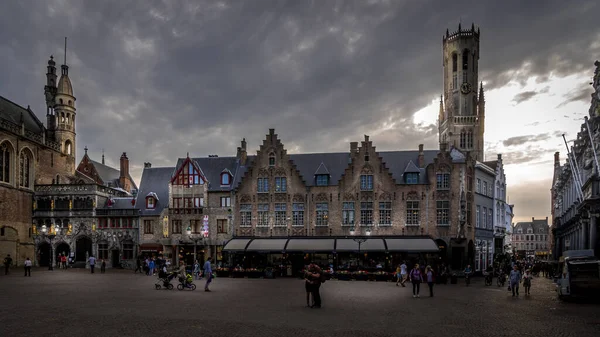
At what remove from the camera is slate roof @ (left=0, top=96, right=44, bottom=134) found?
59.6 m

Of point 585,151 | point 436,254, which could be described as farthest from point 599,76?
point 436,254

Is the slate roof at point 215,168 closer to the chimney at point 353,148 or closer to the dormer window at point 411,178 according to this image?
the chimney at point 353,148

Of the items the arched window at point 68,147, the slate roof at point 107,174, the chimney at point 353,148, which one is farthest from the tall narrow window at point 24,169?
the chimney at point 353,148

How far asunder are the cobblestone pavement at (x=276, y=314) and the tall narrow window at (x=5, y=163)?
3440 centimetres

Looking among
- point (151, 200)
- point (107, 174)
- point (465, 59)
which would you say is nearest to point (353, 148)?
point (151, 200)

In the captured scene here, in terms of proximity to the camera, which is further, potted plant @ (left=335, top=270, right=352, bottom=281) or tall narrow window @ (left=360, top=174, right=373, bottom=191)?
tall narrow window @ (left=360, top=174, right=373, bottom=191)

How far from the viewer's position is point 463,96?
105m

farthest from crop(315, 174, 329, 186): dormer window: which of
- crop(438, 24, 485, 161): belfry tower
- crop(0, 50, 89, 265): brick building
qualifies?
crop(438, 24, 485, 161): belfry tower

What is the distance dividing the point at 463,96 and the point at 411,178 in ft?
215

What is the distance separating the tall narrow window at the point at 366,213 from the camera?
47031mm

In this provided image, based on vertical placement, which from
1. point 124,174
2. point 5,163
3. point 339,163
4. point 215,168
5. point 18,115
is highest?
point 18,115

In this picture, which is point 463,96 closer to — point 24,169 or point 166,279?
point 24,169

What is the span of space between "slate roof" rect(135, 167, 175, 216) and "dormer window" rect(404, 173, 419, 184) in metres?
25.9

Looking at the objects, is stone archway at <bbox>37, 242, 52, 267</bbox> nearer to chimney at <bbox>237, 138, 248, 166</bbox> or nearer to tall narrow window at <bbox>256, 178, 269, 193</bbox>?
chimney at <bbox>237, 138, 248, 166</bbox>
